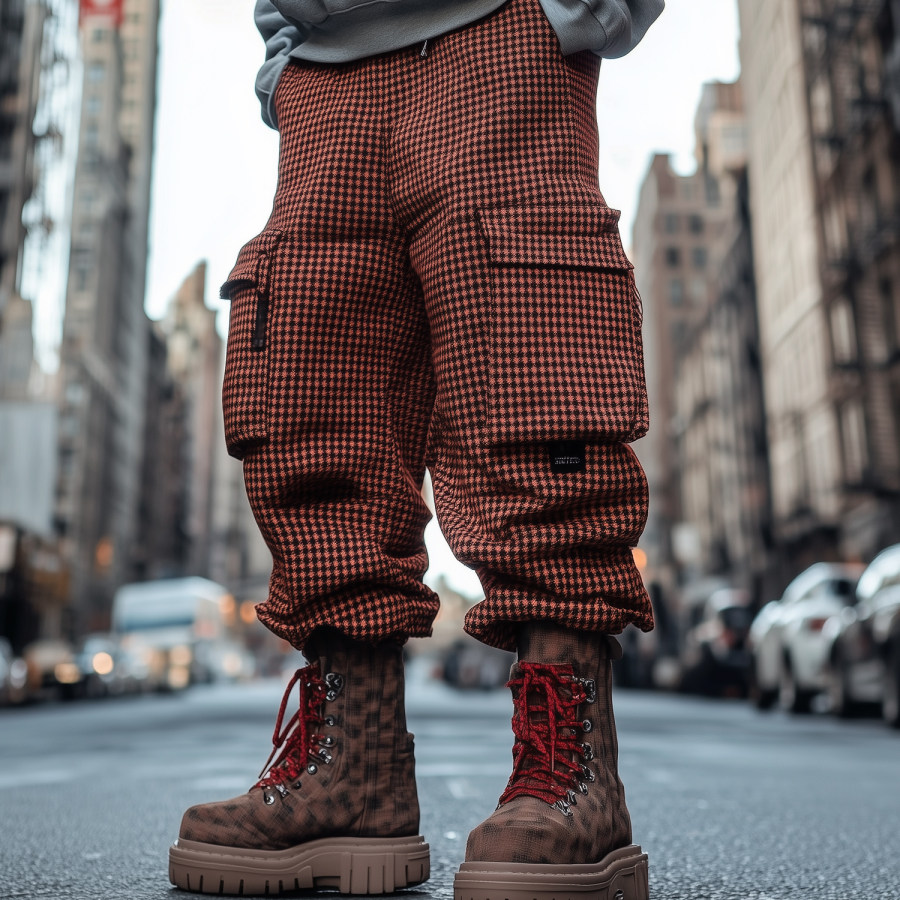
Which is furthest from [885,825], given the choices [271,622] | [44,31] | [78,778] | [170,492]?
[170,492]

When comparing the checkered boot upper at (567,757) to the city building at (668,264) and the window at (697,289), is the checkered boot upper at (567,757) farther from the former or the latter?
the window at (697,289)

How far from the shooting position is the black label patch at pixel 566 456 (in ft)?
6.35

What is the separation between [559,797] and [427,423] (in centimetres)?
77

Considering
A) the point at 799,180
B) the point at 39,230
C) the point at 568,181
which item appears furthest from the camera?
the point at 39,230

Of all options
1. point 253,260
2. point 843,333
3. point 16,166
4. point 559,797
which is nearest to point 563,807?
point 559,797

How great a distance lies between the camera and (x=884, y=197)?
96.7 ft

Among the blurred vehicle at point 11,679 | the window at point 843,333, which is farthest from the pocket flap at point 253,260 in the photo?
the window at point 843,333

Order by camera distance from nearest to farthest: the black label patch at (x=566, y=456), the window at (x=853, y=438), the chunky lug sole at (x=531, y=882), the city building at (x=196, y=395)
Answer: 1. the chunky lug sole at (x=531, y=882)
2. the black label patch at (x=566, y=456)
3. the window at (x=853, y=438)
4. the city building at (x=196, y=395)

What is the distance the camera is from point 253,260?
222cm

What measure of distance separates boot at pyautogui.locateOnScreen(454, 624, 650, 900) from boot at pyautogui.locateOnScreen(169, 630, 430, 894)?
0.26 meters

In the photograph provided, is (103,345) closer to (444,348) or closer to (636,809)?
(636,809)

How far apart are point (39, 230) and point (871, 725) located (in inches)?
1817

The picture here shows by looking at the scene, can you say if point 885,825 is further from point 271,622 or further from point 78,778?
point 78,778

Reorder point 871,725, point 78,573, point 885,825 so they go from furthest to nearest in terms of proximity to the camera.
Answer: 1. point 78,573
2. point 871,725
3. point 885,825
